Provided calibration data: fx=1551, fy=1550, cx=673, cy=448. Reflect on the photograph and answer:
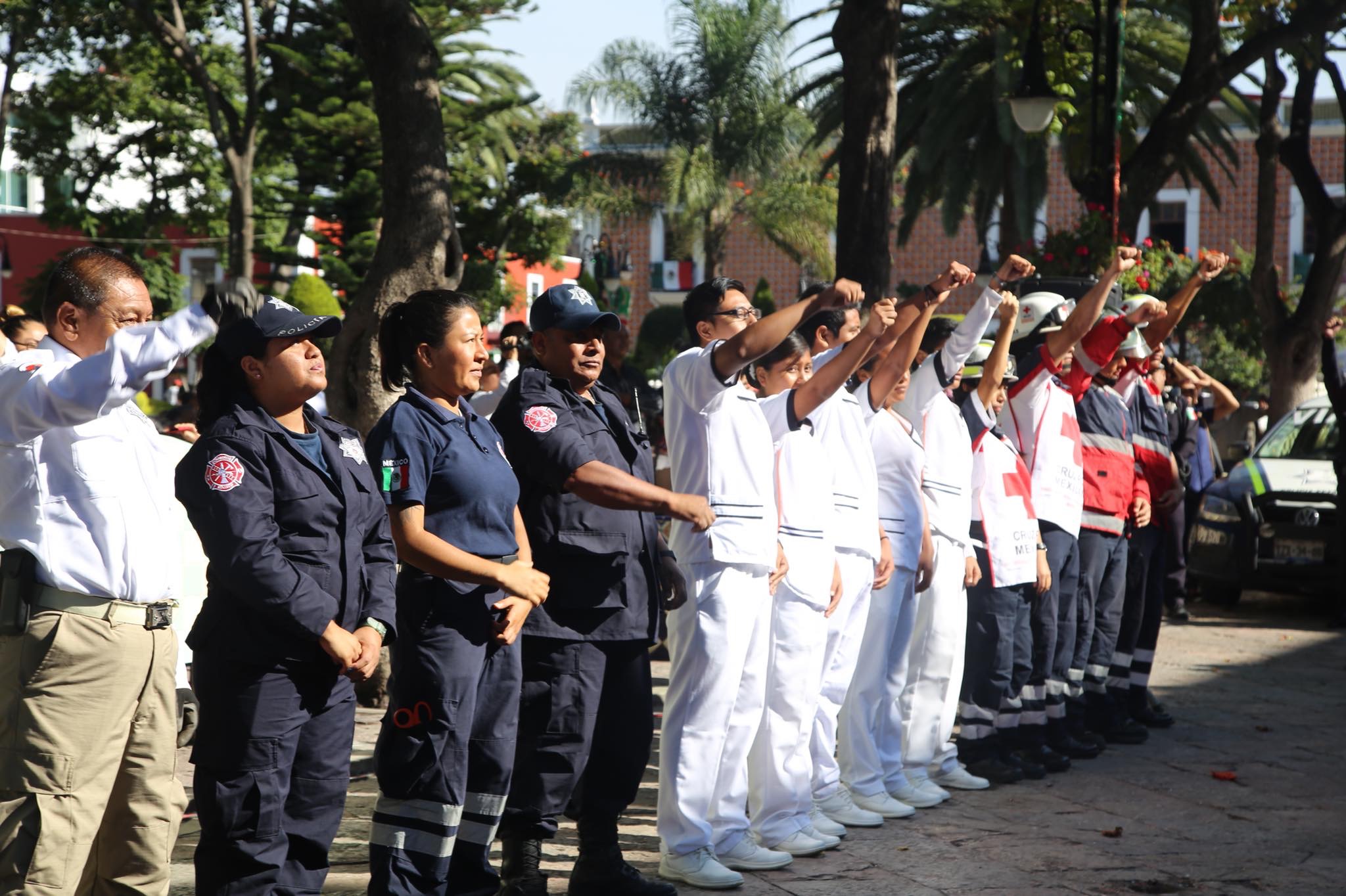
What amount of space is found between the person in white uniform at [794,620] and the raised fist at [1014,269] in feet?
2.14

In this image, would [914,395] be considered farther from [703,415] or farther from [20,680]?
[20,680]

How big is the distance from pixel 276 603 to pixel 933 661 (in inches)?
147

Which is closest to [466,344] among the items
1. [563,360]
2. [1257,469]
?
[563,360]

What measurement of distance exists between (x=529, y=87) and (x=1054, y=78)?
15.1 metres

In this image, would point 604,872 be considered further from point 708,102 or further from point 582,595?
point 708,102

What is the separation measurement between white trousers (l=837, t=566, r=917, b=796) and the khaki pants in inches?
126

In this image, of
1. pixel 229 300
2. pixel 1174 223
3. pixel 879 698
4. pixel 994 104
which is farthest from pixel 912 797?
pixel 1174 223

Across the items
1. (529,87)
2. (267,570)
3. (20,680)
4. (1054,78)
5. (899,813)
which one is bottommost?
(899,813)

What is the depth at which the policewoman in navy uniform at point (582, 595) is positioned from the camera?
487 cm

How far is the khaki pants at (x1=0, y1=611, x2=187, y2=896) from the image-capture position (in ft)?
12.6

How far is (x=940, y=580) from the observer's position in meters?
6.82

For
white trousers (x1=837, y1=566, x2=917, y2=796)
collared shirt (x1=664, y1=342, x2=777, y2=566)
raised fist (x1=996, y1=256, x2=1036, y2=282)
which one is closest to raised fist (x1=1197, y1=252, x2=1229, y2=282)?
raised fist (x1=996, y1=256, x2=1036, y2=282)

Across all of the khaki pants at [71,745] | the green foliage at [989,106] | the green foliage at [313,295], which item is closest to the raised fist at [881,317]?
the khaki pants at [71,745]

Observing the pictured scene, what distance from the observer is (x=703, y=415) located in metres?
5.44
